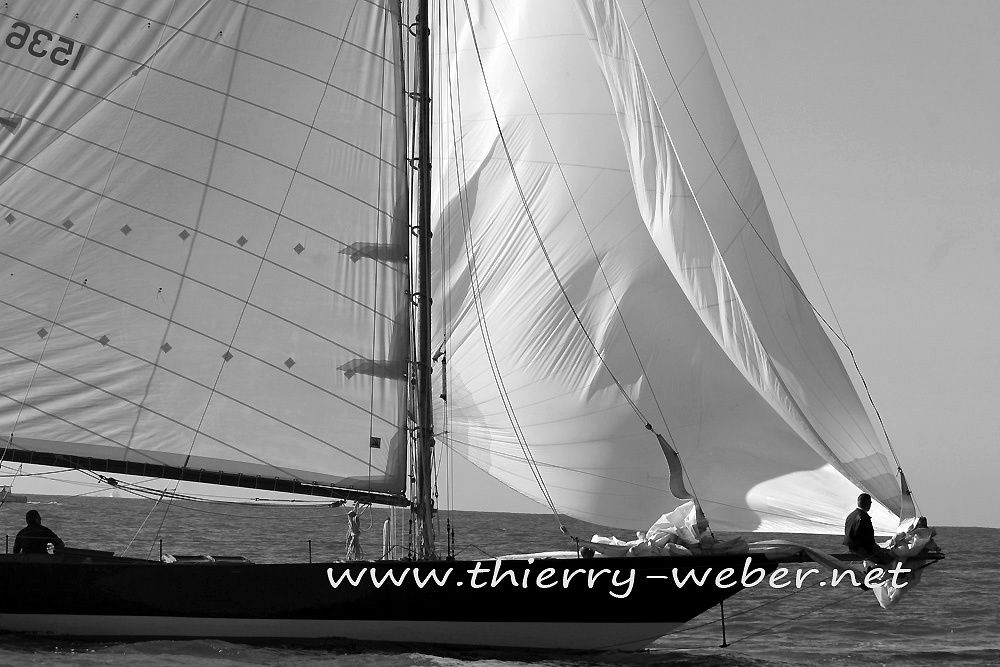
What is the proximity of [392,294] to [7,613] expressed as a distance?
19.9 feet

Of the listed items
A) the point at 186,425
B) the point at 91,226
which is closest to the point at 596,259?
the point at 186,425

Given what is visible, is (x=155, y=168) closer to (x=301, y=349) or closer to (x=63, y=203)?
(x=63, y=203)

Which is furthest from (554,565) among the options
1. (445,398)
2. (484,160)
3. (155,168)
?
(155,168)

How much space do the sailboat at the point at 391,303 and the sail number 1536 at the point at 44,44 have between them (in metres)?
0.04

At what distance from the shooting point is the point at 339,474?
15.5 m

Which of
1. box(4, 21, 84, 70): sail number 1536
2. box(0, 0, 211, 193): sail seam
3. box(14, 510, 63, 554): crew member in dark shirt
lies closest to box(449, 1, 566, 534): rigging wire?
box(0, 0, 211, 193): sail seam

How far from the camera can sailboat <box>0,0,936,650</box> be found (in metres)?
14.2

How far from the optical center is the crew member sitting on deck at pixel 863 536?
13055mm

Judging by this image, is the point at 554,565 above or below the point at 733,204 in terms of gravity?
below

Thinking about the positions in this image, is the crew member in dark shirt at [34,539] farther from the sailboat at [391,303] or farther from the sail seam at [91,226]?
the sail seam at [91,226]

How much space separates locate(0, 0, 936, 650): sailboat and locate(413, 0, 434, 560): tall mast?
4 cm

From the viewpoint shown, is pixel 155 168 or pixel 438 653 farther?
pixel 155 168

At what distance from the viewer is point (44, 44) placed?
16547 millimetres

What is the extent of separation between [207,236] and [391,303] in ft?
8.22
